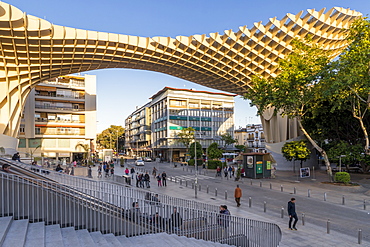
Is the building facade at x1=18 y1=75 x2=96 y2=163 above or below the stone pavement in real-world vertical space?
above

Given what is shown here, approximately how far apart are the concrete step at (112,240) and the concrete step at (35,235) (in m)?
1.72

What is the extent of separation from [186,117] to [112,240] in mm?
70900

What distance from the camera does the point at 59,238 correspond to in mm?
6578

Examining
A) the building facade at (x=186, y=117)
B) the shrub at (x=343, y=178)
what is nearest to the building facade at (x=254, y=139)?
the building facade at (x=186, y=117)

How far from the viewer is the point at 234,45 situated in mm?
37812

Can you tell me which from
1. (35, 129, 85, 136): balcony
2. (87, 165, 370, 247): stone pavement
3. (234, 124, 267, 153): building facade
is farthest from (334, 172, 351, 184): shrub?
(234, 124, 267, 153): building facade

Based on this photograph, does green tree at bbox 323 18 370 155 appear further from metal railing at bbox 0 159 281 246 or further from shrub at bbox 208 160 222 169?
shrub at bbox 208 160 222 169

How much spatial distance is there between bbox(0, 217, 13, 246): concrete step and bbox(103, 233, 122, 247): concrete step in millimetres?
2465

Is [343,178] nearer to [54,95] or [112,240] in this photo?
[112,240]

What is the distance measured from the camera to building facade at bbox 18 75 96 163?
5041 centimetres

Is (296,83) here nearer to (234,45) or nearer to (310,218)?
(234,45)

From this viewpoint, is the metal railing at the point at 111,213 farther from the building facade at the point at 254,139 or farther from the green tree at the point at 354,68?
the building facade at the point at 254,139

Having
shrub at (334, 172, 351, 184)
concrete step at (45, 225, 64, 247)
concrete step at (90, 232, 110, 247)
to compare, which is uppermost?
concrete step at (45, 225, 64, 247)

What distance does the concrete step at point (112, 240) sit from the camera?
24.0 feet
